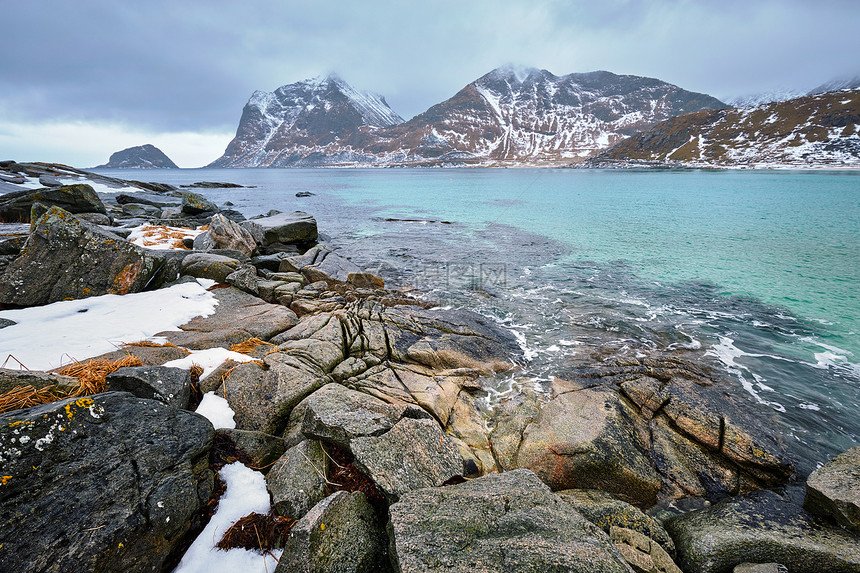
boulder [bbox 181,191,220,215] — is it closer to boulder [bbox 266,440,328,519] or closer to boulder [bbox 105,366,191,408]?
boulder [bbox 105,366,191,408]

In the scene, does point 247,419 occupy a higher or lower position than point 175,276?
lower

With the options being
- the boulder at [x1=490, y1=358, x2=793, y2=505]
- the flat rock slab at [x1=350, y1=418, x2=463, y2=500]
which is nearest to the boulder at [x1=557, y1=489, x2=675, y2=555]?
the boulder at [x1=490, y1=358, x2=793, y2=505]

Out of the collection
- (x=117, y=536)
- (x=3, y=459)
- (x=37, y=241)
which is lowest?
(x=117, y=536)

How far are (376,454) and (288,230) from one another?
2031cm

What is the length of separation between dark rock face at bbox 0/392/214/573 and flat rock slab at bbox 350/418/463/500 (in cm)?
216

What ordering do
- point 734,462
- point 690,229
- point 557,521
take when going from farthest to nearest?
point 690,229
point 734,462
point 557,521

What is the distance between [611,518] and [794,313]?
49.5ft

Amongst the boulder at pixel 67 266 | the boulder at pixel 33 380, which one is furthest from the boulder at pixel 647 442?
the boulder at pixel 67 266

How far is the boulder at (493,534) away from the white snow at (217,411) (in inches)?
139

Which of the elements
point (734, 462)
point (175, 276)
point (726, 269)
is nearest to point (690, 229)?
point (726, 269)

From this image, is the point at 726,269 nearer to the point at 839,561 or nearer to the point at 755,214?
the point at 839,561

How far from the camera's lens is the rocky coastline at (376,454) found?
3605mm

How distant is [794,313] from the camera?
13.9 metres

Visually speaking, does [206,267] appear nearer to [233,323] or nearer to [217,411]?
[233,323]
